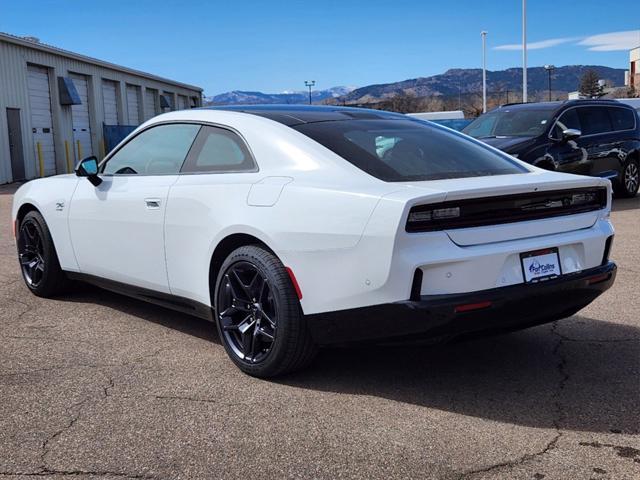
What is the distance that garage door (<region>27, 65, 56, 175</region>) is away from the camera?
85.1 feet

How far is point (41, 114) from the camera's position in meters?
26.7

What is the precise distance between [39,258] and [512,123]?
27.2 ft

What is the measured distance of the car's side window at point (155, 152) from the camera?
4.68 m

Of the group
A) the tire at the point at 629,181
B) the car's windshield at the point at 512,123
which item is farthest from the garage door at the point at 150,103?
the tire at the point at 629,181

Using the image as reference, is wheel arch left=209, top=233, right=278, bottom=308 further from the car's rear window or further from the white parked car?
the car's rear window

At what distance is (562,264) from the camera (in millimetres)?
3703

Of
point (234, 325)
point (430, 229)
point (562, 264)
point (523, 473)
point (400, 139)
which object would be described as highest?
point (400, 139)

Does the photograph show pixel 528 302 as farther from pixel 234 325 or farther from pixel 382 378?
pixel 234 325

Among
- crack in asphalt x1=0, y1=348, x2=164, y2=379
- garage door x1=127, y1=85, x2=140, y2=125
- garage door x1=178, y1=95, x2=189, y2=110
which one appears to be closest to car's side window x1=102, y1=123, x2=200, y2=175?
crack in asphalt x1=0, y1=348, x2=164, y2=379

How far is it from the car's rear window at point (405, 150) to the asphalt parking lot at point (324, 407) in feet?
3.75

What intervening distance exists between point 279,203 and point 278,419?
3.61 feet

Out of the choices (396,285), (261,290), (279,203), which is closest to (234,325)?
(261,290)

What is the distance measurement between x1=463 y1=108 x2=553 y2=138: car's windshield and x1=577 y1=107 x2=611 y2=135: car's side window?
0.86 m

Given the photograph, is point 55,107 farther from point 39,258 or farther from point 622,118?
point 39,258
